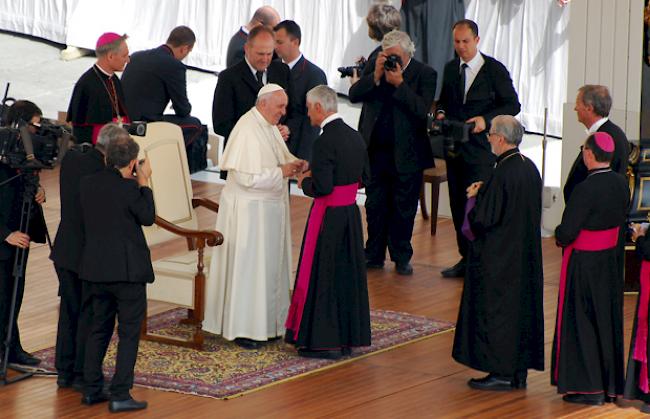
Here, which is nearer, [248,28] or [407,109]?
[407,109]

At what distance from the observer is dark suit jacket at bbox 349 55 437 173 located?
930 cm

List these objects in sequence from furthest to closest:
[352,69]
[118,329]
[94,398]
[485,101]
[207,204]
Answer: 1. [352,69]
2. [485,101]
3. [207,204]
4. [94,398]
5. [118,329]

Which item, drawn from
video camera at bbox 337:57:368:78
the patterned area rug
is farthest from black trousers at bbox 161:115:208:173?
the patterned area rug

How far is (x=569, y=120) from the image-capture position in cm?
1018

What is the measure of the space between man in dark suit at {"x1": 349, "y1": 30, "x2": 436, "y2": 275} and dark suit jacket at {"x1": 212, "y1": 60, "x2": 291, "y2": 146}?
662 mm

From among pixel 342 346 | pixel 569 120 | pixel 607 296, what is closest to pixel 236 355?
pixel 342 346

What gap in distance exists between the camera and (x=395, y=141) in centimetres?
942

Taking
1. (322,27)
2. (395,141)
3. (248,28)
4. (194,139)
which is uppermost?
(322,27)

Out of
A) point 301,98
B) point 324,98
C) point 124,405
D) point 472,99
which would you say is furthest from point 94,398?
point 301,98

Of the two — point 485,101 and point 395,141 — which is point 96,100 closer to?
point 395,141

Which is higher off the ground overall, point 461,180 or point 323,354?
point 461,180

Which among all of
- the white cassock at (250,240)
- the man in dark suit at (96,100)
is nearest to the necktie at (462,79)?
the white cassock at (250,240)

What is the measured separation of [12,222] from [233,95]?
8.17 ft

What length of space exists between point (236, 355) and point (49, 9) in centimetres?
1080
